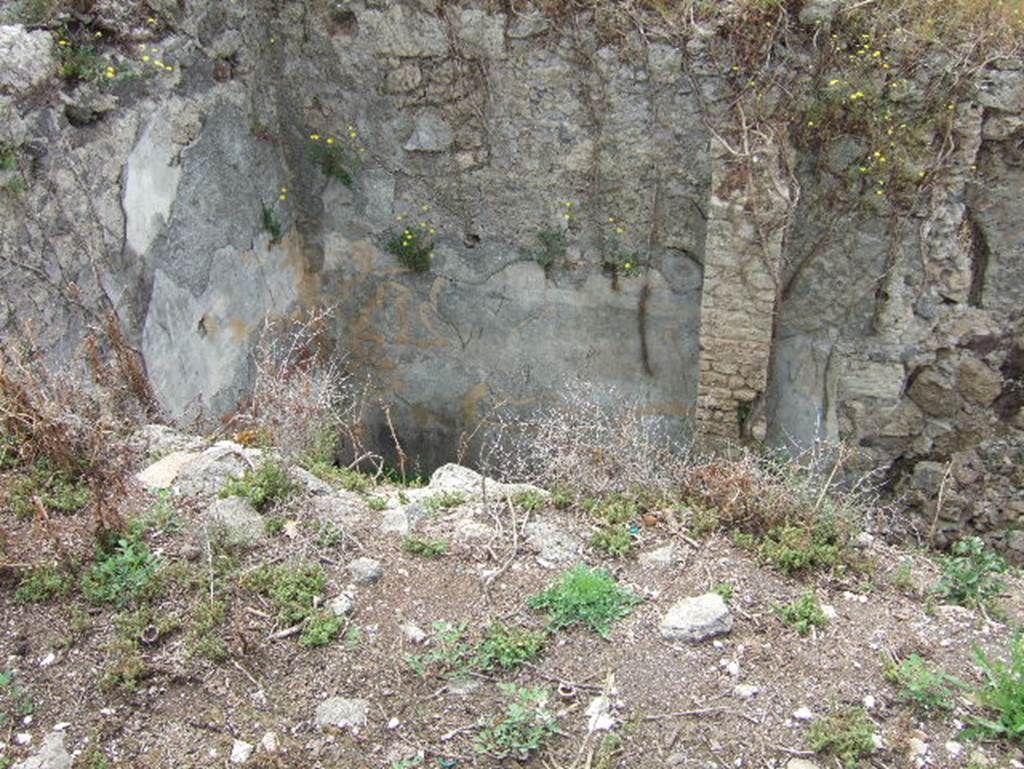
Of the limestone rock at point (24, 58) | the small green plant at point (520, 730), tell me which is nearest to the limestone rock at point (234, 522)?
the small green plant at point (520, 730)

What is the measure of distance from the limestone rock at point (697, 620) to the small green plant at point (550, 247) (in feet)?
8.96

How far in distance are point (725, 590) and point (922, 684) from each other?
727 mm

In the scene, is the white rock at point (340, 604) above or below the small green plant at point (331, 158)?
below

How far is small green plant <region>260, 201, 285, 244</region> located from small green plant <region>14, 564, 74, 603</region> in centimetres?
281

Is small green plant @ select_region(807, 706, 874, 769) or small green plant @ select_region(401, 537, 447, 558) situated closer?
small green plant @ select_region(807, 706, 874, 769)

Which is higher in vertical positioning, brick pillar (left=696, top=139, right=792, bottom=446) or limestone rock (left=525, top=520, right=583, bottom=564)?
brick pillar (left=696, top=139, right=792, bottom=446)

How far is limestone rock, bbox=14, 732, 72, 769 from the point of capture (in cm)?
296

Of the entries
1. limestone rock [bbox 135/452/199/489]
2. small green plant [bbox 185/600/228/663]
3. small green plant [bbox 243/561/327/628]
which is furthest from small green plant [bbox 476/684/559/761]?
limestone rock [bbox 135/452/199/489]

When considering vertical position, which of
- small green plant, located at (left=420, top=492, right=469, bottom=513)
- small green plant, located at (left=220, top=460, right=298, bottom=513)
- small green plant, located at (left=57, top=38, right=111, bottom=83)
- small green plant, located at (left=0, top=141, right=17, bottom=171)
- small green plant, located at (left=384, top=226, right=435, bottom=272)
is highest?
small green plant, located at (left=57, top=38, right=111, bottom=83)

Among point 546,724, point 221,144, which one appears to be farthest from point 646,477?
point 221,144

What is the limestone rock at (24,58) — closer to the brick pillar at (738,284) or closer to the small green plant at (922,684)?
the brick pillar at (738,284)

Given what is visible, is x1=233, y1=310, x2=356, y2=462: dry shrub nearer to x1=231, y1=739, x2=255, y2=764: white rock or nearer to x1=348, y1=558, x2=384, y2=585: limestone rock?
x1=348, y1=558, x2=384, y2=585: limestone rock

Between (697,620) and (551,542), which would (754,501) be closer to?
(697,620)

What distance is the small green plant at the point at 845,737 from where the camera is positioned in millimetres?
3049
